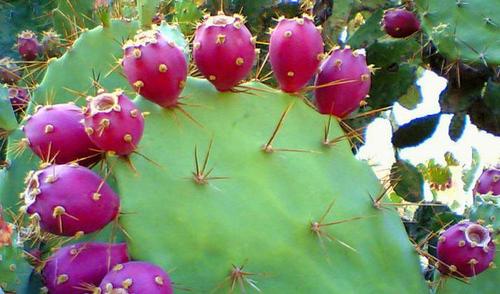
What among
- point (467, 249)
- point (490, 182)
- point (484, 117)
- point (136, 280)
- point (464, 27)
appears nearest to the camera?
point (136, 280)

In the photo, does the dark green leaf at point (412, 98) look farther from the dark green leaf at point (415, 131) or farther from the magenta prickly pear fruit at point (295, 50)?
the magenta prickly pear fruit at point (295, 50)

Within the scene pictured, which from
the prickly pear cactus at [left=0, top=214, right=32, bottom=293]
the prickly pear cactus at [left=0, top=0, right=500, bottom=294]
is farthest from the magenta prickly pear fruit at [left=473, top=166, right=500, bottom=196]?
the prickly pear cactus at [left=0, top=214, right=32, bottom=293]

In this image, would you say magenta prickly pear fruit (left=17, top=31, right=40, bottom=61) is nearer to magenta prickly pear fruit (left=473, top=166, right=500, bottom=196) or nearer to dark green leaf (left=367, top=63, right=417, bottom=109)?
dark green leaf (left=367, top=63, right=417, bottom=109)

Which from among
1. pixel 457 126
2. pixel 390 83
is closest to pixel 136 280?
pixel 390 83

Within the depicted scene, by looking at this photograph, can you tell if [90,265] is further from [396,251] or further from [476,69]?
[476,69]

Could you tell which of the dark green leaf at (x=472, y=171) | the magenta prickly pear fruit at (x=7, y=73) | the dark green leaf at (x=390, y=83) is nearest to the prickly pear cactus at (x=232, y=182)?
the magenta prickly pear fruit at (x=7, y=73)

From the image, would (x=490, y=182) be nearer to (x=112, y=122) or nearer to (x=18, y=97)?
(x=112, y=122)
